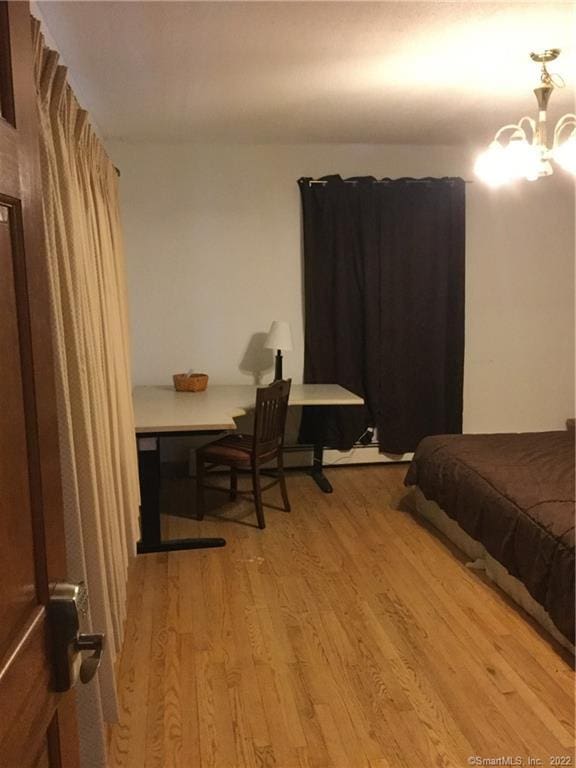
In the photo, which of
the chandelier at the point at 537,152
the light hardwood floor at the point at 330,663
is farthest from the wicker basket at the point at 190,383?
the chandelier at the point at 537,152

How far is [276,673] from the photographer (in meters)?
2.43

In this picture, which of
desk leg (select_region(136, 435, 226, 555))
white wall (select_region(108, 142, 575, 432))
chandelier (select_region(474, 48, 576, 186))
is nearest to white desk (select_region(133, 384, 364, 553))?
desk leg (select_region(136, 435, 226, 555))

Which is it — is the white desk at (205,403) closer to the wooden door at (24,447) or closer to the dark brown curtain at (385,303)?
the dark brown curtain at (385,303)

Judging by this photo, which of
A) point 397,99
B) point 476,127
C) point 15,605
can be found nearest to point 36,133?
point 15,605

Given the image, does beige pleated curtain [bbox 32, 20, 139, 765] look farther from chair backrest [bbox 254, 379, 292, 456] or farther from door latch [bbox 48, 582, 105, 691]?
chair backrest [bbox 254, 379, 292, 456]

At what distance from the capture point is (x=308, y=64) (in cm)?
286

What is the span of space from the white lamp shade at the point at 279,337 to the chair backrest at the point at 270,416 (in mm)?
632

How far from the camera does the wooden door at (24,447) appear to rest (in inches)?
34.5

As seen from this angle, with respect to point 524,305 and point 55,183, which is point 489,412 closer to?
point 524,305

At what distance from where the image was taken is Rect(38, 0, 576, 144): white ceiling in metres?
2.35

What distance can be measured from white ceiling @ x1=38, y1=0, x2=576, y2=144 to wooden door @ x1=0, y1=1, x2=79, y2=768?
159cm

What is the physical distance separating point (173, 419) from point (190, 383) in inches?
34.8

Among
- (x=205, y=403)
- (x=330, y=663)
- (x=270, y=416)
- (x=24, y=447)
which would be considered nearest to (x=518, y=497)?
(x=330, y=663)

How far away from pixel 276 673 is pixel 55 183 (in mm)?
1863
